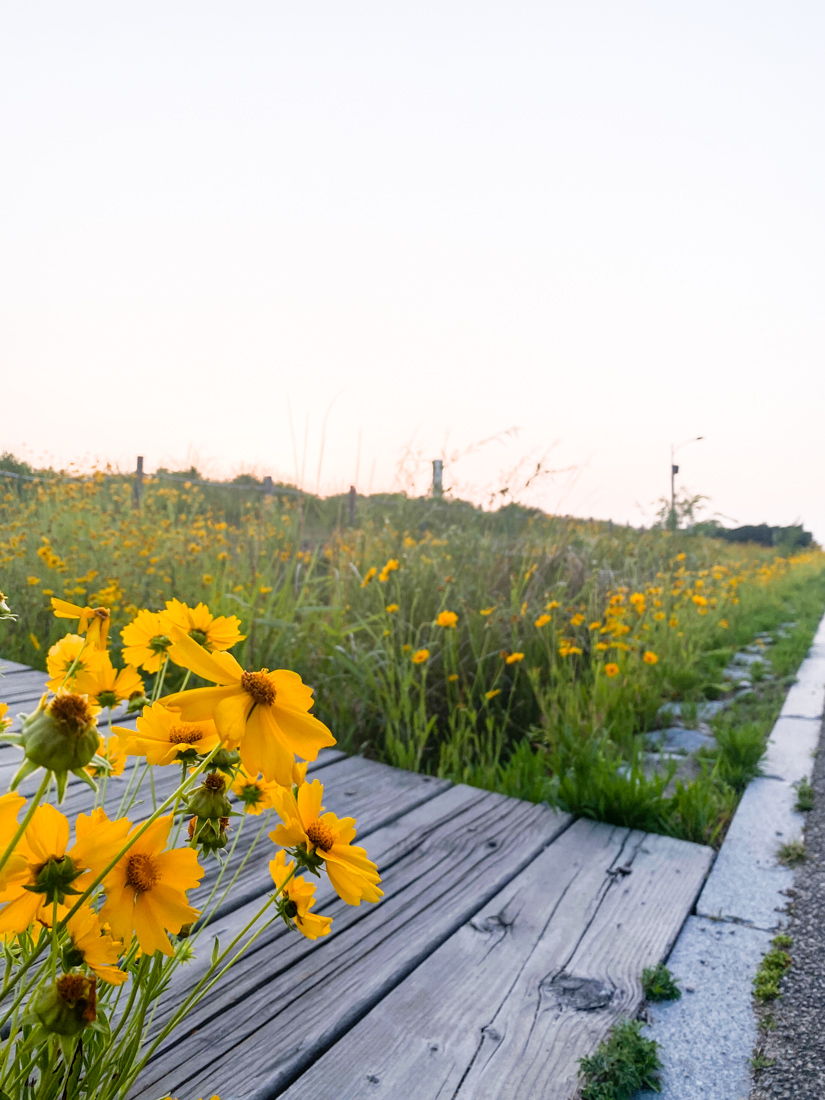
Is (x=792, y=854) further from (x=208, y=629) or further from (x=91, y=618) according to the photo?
(x=91, y=618)

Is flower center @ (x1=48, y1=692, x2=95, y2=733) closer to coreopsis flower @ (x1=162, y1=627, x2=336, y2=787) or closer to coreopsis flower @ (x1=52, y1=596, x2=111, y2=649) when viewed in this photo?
coreopsis flower @ (x1=162, y1=627, x2=336, y2=787)

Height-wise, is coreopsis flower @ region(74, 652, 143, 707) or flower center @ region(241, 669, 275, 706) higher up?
flower center @ region(241, 669, 275, 706)

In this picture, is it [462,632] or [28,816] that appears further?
[462,632]

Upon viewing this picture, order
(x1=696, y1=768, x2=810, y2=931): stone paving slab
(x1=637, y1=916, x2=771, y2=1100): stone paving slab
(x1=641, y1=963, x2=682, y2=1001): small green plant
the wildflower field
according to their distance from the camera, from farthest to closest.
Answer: the wildflower field
(x1=696, y1=768, x2=810, y2=931): stone paving slab
(x1=641, y1=963, x2=682, y2=1001): small green plant
(x1=637, y1=916, x2=771, y2=1100): stone paving slab

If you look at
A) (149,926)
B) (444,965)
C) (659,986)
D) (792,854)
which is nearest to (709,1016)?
(659,986)

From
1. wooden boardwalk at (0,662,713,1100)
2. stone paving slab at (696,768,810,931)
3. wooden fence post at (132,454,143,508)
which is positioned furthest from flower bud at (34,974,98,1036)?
wooden fence post at (132,454,143,508)

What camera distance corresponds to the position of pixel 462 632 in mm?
3254

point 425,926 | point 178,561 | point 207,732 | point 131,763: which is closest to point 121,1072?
point 207,732

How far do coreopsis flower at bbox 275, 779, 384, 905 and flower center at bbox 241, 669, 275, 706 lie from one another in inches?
4.4

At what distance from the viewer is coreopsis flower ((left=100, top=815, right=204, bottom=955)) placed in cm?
49

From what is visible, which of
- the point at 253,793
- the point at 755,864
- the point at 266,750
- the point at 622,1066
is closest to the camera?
the point at 266,750

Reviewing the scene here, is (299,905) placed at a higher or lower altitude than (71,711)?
lower

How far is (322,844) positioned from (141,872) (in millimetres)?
144

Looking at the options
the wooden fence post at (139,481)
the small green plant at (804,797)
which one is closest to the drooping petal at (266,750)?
the small green plant at (804,797)
